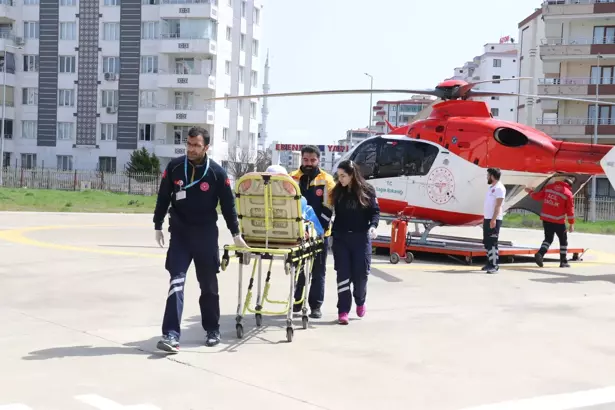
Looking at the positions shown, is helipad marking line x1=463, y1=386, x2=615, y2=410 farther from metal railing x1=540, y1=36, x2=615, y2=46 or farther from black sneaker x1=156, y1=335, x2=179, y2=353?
metal railing x1=540, y1=36, x2=615, y2=46

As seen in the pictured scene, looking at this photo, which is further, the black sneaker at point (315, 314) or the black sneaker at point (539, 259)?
the black sneaker at point (539, 259)

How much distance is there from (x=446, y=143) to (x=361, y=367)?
35.1 feet

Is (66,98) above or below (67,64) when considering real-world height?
below

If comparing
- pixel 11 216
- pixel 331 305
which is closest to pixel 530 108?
pixel 11 216

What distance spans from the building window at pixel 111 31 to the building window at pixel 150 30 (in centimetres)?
217

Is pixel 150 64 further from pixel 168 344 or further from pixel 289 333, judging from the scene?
pixel 168 344

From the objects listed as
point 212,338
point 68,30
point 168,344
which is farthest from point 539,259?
point 68,30

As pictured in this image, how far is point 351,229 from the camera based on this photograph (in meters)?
9.53

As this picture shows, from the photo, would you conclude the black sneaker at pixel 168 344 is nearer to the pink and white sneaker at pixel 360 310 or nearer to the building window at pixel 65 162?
the pink and white sneaker at pixel 360 310

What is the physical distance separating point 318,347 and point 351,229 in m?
1.86

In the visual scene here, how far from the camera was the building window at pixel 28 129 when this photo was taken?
69.2 m

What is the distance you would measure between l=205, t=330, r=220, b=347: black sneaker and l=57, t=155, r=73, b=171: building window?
62.9 metres

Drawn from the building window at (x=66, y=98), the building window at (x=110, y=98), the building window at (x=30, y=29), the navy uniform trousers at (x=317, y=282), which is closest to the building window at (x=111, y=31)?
the building window at (x=110, y=98)

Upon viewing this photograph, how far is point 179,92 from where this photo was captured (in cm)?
6662
